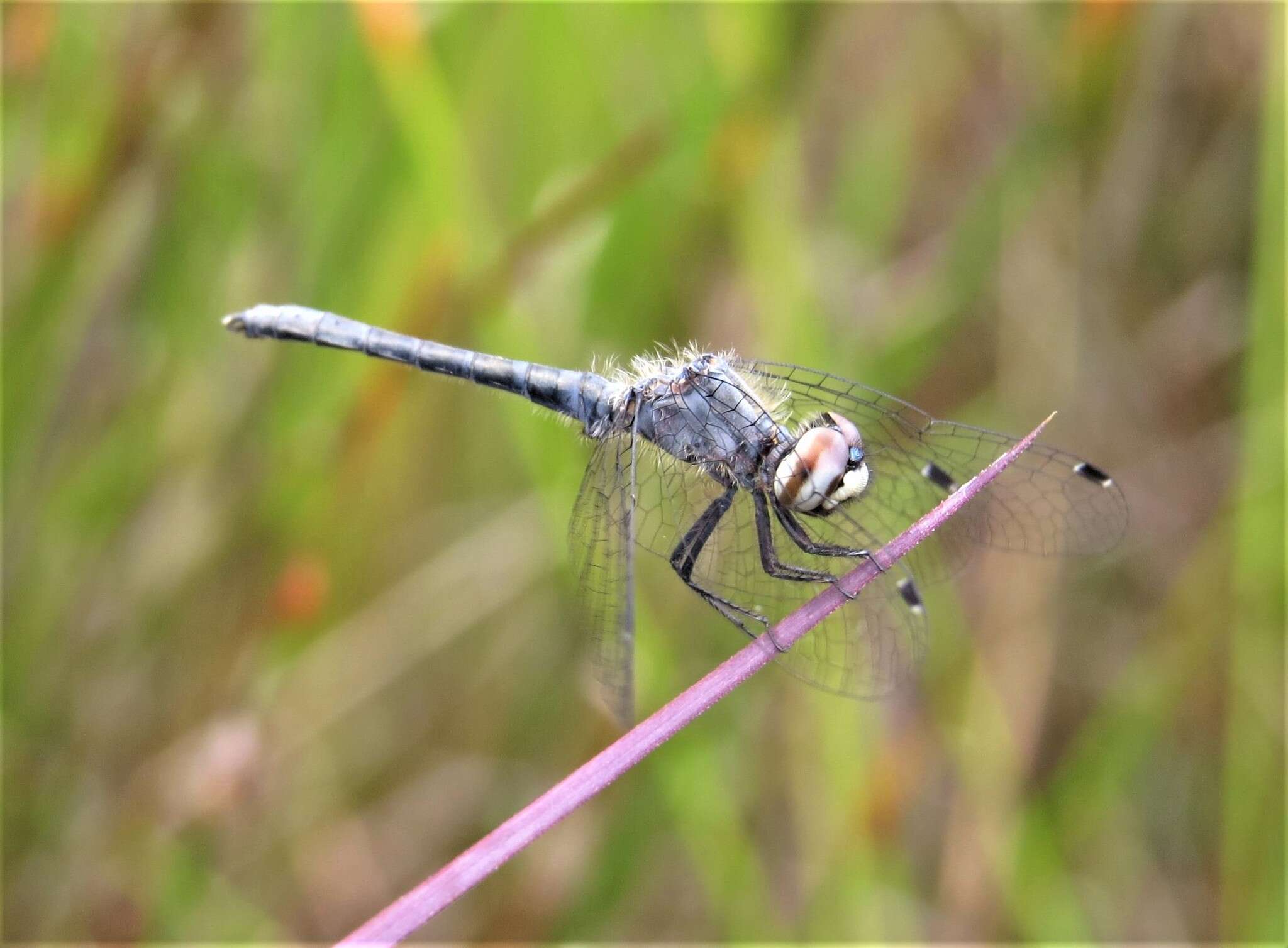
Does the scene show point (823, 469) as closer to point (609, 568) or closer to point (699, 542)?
point (699, 542)

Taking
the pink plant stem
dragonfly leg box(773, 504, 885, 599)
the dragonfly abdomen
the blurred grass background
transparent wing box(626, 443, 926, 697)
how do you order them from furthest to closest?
1. the blurred grass background
2. the dragonfly abdomen
3. transparent wing box(626, 443, 926, 697)
4. dragonfly leg box(773, 504, 885, 599)
5. the pink plant stem

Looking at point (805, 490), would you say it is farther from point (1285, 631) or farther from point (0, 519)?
point (0, 519)

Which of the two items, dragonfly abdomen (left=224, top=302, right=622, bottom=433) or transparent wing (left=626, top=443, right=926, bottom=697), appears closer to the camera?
transparent wing (left=626, top=443, right=926, bottom=697)

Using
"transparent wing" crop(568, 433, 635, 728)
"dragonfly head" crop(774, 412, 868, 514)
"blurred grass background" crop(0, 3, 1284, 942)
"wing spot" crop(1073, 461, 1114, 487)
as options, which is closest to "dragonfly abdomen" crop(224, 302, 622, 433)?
"blurred grass background" crop(0, 3, 1284, 942)

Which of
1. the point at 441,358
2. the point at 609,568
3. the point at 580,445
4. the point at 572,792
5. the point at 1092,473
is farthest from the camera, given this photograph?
the point at 580,445

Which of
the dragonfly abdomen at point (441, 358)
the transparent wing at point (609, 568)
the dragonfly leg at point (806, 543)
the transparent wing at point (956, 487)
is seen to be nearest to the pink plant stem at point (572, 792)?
the transparent wing at point (609, 568)

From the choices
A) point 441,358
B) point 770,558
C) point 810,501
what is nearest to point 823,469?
point 810,501

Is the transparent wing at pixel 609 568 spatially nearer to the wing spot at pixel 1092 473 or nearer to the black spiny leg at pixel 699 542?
the black spiny leg at pixel 699 542

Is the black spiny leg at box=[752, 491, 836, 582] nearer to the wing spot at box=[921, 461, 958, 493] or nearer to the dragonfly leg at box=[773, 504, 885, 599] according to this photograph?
the dragonfly leg at box=[773, 504, 885, 599]
